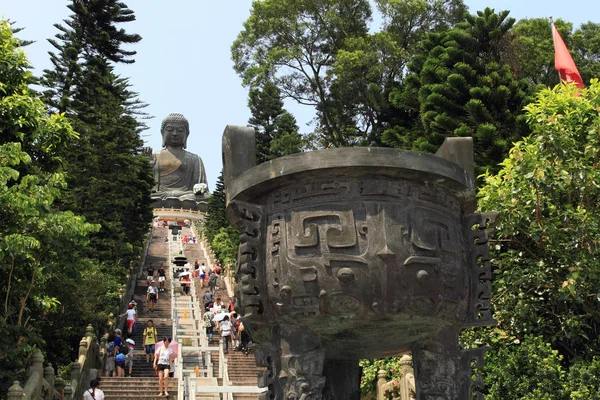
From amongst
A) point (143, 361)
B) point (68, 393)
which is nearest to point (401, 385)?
point (68, 393)

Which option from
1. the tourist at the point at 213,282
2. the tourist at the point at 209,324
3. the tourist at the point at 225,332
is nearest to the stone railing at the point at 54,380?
the tourist at the point at 225,332

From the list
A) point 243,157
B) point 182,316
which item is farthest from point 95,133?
point 243,157

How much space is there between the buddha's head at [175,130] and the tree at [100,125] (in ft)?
71.7

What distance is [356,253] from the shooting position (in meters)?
5.07

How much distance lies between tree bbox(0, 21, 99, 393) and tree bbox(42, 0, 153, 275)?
10358 millimetres

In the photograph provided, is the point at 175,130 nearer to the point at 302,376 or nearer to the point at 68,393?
the point at 68,393

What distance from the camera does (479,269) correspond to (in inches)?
219

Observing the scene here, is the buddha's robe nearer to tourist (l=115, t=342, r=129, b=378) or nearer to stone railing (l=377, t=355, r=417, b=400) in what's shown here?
tourist (l=115, t=342, r=129, b=378)

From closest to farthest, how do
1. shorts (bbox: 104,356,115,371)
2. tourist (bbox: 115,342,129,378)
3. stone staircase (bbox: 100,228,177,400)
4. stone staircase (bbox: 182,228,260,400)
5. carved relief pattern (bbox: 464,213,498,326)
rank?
carved relief pattern (bbox: 464,213,498,326) → stone staircase (bbox: 100,228,177,400) → stone staircase (bbox: 182,228,260,400) → tourist (bbox: 115,342,129,378) → shorts (bbox: 104,356,115,371)

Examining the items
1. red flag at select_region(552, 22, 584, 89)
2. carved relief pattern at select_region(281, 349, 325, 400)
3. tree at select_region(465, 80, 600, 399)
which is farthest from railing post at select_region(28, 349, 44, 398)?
red flag at select_region(552, 22, 584, 89)

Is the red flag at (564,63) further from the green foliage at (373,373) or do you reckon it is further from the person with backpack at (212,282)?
the person with backpack at (212,282)

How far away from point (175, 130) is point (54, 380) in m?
39.5

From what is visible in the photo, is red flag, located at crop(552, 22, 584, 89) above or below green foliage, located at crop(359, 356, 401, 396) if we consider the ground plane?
above

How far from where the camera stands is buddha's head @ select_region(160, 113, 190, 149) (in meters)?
49.4
